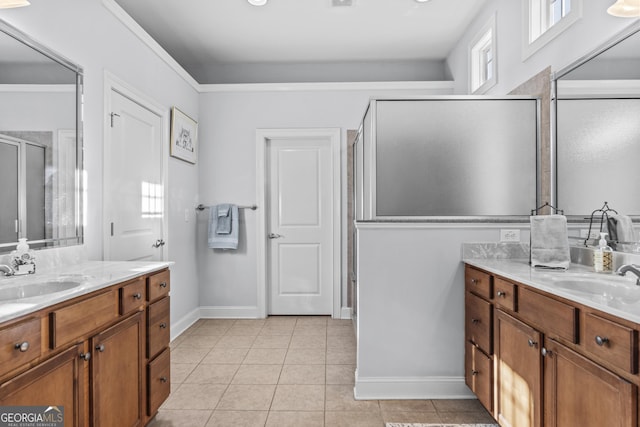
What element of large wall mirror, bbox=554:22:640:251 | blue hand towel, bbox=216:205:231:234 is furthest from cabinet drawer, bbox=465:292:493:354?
blue hand towel, bbox=216:205:231:234

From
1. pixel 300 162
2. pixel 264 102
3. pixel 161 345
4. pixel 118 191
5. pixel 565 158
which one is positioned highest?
pixel 264 102

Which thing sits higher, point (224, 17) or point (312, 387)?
point (224, 17)

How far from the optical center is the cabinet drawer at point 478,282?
1945 mm

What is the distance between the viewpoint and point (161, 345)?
6.54 feet

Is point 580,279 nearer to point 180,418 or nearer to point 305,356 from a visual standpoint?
point 305,356

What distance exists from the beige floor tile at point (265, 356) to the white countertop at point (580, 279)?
1.64m

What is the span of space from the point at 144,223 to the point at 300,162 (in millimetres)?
1769

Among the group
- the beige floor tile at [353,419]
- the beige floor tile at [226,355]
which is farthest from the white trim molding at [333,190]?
the beige floor tile at [353,419]

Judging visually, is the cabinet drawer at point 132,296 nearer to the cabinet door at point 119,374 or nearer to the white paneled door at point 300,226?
the cabinet door at point 119,374

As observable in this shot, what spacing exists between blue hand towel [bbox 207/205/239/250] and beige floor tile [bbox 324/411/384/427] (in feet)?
7.14

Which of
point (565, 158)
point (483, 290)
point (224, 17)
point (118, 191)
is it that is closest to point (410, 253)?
point (483, 290)

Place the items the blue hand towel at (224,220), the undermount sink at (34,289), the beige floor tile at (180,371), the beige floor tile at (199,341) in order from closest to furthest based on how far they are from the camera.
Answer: the undermount sink at (34,289) → the beige floor tile at (180,371) → the beige floor tile at (199,341) → the blue hand towel at (224,220)

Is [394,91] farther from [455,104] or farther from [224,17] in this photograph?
[224,17]

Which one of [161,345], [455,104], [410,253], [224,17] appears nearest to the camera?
[161,345]
